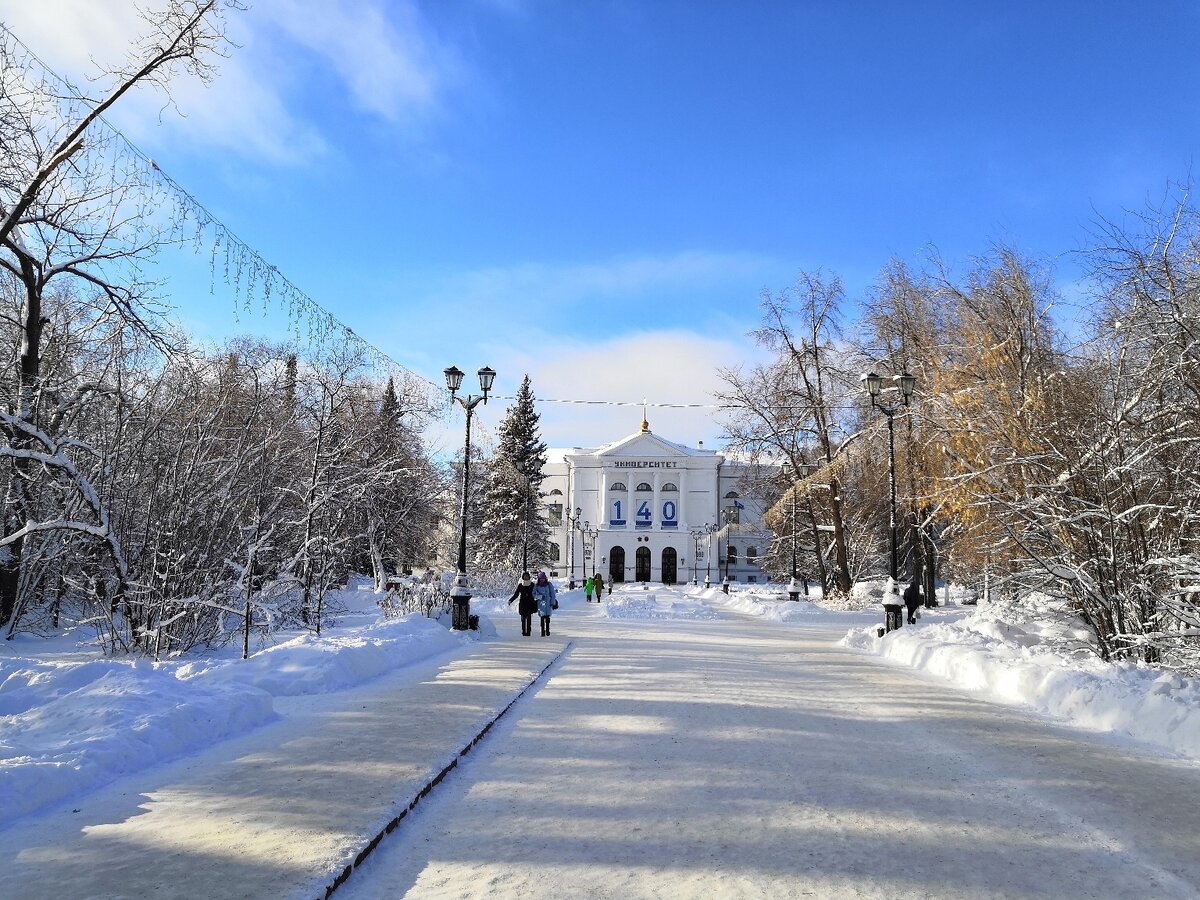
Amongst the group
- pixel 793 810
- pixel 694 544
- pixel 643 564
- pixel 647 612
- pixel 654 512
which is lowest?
pixel 647 612

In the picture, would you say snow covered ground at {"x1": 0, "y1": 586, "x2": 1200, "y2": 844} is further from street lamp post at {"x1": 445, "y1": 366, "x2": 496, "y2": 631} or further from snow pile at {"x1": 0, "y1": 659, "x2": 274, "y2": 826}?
street lamp post at {"x1": 445, "y1": 366, "x2": 496, "y2": 631}

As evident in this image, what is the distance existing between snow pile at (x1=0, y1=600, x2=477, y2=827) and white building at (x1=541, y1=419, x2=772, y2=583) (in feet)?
227

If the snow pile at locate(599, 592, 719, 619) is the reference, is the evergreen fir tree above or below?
above

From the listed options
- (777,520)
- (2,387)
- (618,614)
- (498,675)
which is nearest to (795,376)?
(777,520)

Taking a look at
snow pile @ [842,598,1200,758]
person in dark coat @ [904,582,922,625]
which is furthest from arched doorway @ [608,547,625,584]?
snow pile @ [842,598,1200,758]

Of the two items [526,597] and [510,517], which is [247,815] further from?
[510,517]

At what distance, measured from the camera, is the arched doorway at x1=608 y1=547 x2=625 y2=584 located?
264ft

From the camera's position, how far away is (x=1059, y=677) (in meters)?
9.38

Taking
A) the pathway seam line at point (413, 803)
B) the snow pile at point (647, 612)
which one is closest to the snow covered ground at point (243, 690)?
the pathway seam line at point (413, 803)

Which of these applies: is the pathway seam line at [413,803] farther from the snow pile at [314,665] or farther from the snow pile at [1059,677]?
the snow pile at [1059,677]

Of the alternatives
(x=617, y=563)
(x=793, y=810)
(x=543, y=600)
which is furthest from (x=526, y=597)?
Result: (x=617, y=563)

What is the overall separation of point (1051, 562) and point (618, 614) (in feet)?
60.2

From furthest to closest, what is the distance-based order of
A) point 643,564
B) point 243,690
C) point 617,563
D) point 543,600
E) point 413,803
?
point 617,563
point 643,564
point 543,600
point 243,690
point 413,803

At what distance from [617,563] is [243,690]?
7436 cm
